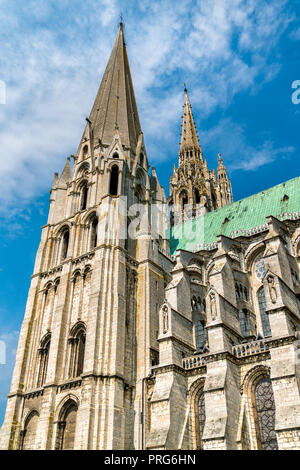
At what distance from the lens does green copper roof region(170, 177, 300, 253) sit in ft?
106

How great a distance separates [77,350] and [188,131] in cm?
3981

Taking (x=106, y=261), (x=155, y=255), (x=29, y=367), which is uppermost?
(x=155, y=255)

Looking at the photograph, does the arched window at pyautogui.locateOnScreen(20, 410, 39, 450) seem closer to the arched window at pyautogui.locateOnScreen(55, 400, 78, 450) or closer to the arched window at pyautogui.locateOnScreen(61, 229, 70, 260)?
the arched window at pyautogui.locateOnScreen(55, 400, 78, 450)

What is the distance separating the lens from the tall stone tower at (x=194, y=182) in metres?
49.1

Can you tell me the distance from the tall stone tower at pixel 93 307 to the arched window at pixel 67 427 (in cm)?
5

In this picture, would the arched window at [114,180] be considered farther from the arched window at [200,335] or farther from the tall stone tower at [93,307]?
the arched window at [200,335]

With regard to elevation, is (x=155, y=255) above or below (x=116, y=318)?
above

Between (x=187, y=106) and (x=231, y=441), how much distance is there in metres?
51.3

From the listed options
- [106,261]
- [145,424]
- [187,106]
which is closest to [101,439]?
[145,424]

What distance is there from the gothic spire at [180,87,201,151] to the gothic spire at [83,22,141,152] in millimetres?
15724

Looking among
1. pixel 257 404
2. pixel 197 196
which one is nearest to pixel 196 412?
pixel 257 404

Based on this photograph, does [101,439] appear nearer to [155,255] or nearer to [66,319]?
[66,319]

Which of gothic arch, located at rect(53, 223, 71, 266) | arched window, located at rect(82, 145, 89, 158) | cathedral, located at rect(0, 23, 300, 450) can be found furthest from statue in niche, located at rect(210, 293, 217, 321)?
arched window, located at rect(82, 145, 89, 158)

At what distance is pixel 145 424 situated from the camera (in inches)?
941
